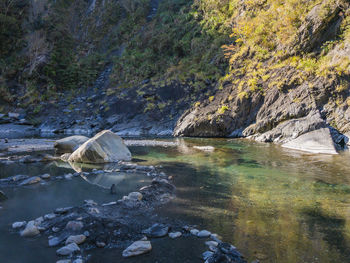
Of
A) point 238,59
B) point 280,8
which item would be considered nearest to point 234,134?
point 238,59

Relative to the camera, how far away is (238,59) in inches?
835

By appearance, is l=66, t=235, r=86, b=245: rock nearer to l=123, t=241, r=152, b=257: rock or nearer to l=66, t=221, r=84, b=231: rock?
l=66, t=221, r=84, b=231: rock

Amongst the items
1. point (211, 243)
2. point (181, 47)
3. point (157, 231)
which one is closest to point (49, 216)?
point (157, 231)

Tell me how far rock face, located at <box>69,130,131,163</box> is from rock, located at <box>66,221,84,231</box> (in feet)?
19.1

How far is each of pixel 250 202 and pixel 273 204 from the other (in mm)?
393

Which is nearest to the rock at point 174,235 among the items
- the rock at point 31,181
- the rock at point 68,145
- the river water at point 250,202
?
the river water at point 250,202

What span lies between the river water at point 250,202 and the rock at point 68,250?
10 centimetres

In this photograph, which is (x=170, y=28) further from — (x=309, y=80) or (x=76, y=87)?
(x=309, y=80)

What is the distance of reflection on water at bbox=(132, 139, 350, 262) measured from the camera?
3205mm

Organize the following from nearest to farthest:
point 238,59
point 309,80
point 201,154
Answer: point 201,154, point 309,80, point 238,59

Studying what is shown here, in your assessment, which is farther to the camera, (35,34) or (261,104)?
(35,34)

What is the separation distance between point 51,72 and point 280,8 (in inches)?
1026

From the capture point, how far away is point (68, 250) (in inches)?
122

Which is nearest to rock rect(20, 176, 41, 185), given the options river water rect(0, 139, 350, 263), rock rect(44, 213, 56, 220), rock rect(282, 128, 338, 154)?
river water rect(0, 139, 350, 263)
